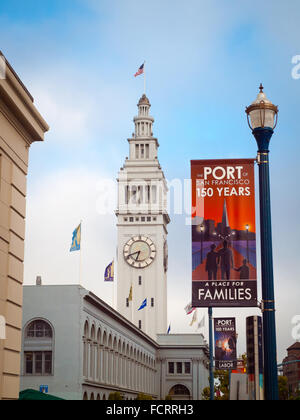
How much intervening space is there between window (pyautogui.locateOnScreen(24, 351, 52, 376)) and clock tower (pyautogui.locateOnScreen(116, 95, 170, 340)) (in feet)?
185

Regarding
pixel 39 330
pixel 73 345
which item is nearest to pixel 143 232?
pixel 39 330

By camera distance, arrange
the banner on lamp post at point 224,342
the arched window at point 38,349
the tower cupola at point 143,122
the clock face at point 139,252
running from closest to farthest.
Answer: the banner on lamp post at point 224,342 → the arched window at point 38,349 → the clock face at point 139,252 → the tower cupola at point 143,122

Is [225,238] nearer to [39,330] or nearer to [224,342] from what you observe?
[224,342]

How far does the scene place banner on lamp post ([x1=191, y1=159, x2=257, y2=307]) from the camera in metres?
16.0

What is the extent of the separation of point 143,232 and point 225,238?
10613 cm

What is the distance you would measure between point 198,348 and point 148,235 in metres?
21.0

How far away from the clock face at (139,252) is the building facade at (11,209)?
10235 cm

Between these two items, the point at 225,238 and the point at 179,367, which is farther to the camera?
the point at 179,367

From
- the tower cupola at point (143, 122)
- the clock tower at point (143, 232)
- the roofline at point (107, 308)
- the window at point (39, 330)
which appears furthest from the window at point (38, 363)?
the tower cupola at point (143, 122)

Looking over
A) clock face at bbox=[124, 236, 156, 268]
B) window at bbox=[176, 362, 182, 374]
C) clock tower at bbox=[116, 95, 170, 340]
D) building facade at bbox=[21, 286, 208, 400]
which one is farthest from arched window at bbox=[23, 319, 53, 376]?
window at bbox=[176, 362, 182, 374]

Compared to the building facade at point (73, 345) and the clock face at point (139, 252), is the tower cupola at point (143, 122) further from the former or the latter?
the building facade at point (73, 345)

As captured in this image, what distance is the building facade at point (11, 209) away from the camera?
663 inches

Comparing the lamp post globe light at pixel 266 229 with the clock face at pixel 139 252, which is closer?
the lamp post globe light at pixel 266 229

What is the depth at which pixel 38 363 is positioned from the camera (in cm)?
5672
